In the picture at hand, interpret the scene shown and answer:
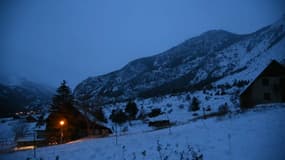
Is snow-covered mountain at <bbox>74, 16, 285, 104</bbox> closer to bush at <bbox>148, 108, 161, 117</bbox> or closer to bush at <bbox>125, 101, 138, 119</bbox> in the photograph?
bush at <bbox>125, 101, 138, 119</bbox>

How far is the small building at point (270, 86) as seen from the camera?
30.0 meters

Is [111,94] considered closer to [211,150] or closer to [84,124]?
[84,124]

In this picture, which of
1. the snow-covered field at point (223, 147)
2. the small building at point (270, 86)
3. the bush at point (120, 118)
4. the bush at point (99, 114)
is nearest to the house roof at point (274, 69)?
the small building at point (270, 86)

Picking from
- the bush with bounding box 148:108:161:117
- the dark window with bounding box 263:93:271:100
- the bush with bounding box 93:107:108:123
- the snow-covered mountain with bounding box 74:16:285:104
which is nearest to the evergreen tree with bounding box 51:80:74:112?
the bush with bounding box 93:107:108:123

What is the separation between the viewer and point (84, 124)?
108 ft

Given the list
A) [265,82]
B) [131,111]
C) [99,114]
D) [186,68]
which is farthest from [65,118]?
[186,68]

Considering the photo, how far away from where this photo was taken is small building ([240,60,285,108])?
98.5ft

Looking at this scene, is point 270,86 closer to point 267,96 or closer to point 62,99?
point 267,96

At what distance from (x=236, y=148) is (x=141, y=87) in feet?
457

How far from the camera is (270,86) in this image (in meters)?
30.3

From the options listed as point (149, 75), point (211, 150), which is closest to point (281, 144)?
point (211, 150)

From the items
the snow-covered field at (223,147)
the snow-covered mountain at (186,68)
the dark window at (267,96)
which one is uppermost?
the snow-covered mountain at (186,68)

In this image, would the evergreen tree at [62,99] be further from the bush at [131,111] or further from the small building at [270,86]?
the small building at [270,86]

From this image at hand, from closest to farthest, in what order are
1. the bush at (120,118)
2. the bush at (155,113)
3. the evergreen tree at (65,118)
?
the evergreen tree at (65,118) → the bush at (120,118) → the bush at (155,113)
